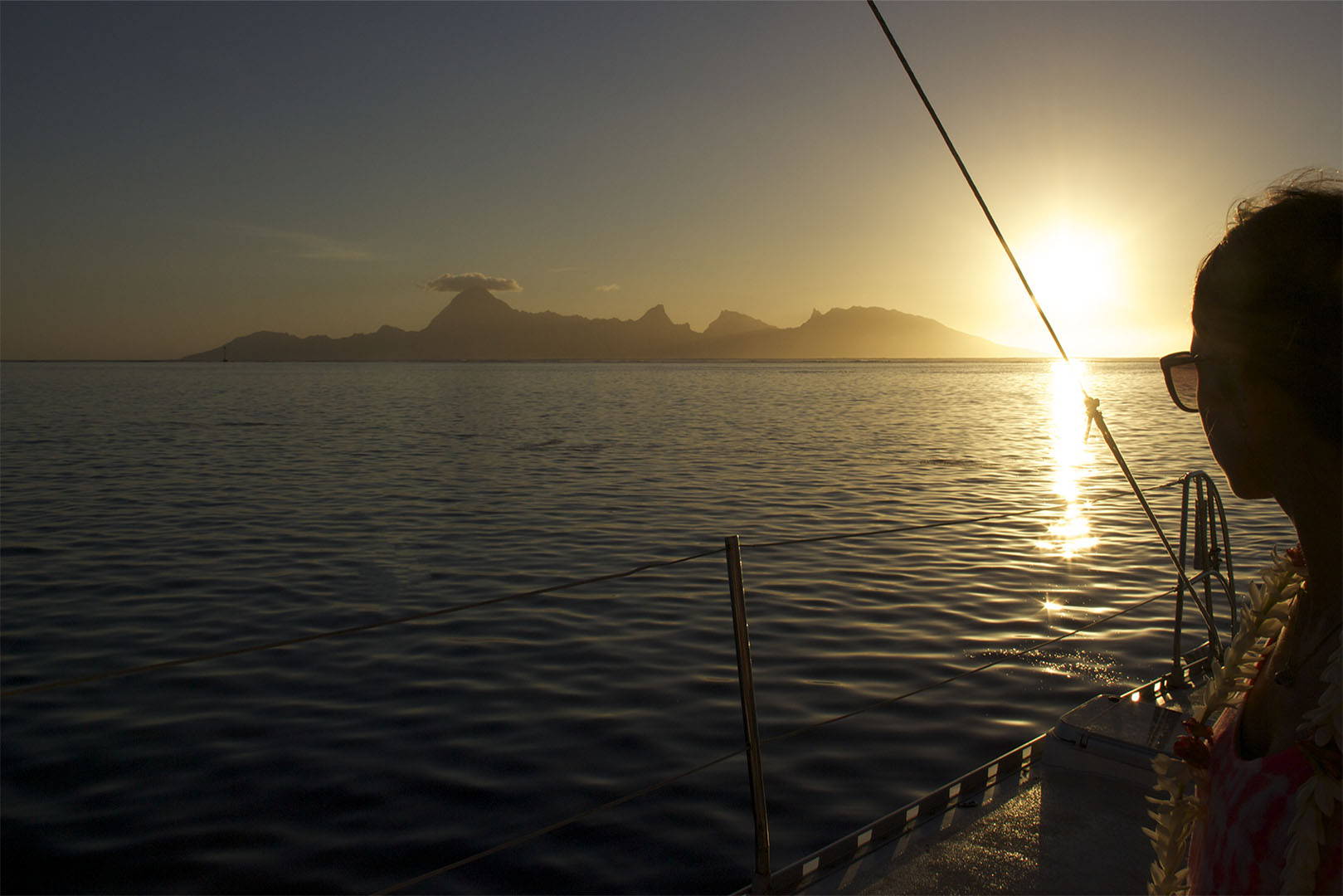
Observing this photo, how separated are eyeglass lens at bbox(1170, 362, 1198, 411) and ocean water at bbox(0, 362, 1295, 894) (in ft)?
14.0

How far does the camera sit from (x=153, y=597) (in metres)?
10.8

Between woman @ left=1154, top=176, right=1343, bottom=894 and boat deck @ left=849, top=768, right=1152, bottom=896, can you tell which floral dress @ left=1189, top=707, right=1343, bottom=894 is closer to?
woman @ left=1154, top=176, right=1343, bottom=894

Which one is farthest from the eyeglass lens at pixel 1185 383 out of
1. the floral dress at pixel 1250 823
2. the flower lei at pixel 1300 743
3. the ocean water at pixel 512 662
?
the ocean water at pixel 512 662

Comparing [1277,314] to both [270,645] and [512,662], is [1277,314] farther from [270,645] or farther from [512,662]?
[512,662]

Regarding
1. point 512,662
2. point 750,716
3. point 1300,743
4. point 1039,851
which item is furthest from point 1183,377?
point 512,662

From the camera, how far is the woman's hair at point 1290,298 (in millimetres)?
1076

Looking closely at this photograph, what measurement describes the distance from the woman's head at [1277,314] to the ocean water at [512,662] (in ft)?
14.7

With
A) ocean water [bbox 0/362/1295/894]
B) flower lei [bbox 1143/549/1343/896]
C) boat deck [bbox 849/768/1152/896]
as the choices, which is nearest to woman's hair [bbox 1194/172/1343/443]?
flower lei [bbox 1143/549/1343/896]

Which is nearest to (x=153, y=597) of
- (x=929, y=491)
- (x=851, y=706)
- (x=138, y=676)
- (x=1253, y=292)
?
(x=138, y=676)

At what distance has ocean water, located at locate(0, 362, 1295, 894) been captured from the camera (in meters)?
5.52

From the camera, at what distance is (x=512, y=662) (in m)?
8.28

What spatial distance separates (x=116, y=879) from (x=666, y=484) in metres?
14.4

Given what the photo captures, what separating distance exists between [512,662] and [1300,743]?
768cm

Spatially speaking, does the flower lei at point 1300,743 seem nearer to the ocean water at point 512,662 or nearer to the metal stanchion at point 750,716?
the metal stanchion at point 750,716
